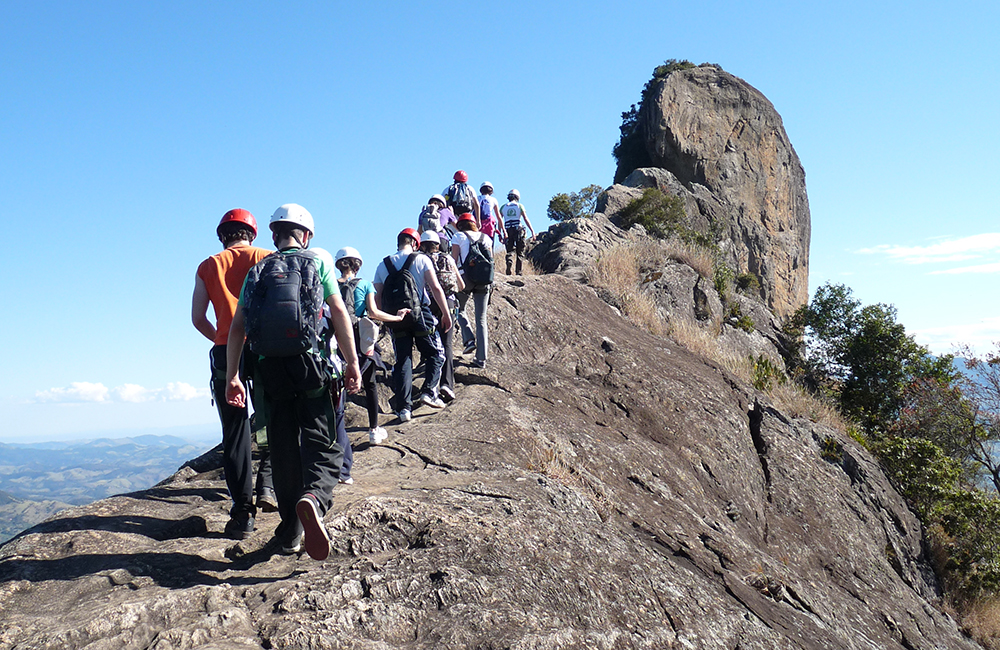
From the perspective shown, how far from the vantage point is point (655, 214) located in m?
22.9

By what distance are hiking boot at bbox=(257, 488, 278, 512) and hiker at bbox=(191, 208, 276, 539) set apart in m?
0.24

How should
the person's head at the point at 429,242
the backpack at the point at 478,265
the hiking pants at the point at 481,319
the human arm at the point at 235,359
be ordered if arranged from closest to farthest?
the human arm at the point at 235,359, the person's head at the point at 429,242, the backpack at the point at 478,265, the hiking pants at the point at 481,319

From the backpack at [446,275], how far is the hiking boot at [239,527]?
442 centimetres

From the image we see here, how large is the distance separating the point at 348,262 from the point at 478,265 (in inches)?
98.0

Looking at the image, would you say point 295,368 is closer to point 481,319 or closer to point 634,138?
point 481,319

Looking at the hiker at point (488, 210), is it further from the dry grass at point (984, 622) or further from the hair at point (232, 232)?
the dry grass at point (984, 622)

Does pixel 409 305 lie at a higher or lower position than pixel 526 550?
higher

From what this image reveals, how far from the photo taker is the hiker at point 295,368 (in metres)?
3.72

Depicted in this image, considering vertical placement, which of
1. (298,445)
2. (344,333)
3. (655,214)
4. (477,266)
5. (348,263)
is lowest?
(298,445)

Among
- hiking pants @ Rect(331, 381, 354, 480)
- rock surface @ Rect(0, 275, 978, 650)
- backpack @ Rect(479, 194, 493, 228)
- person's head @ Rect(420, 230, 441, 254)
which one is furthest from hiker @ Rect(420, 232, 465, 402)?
backpack @ Rect(479, 194, 493, 228)

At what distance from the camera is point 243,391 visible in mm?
4074

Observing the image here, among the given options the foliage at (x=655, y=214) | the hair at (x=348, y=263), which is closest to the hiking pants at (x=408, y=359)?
the hair at (x=348, y=263)

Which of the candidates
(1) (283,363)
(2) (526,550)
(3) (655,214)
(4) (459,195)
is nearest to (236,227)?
(1) (283,363)

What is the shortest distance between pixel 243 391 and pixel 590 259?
13245 millimetres
